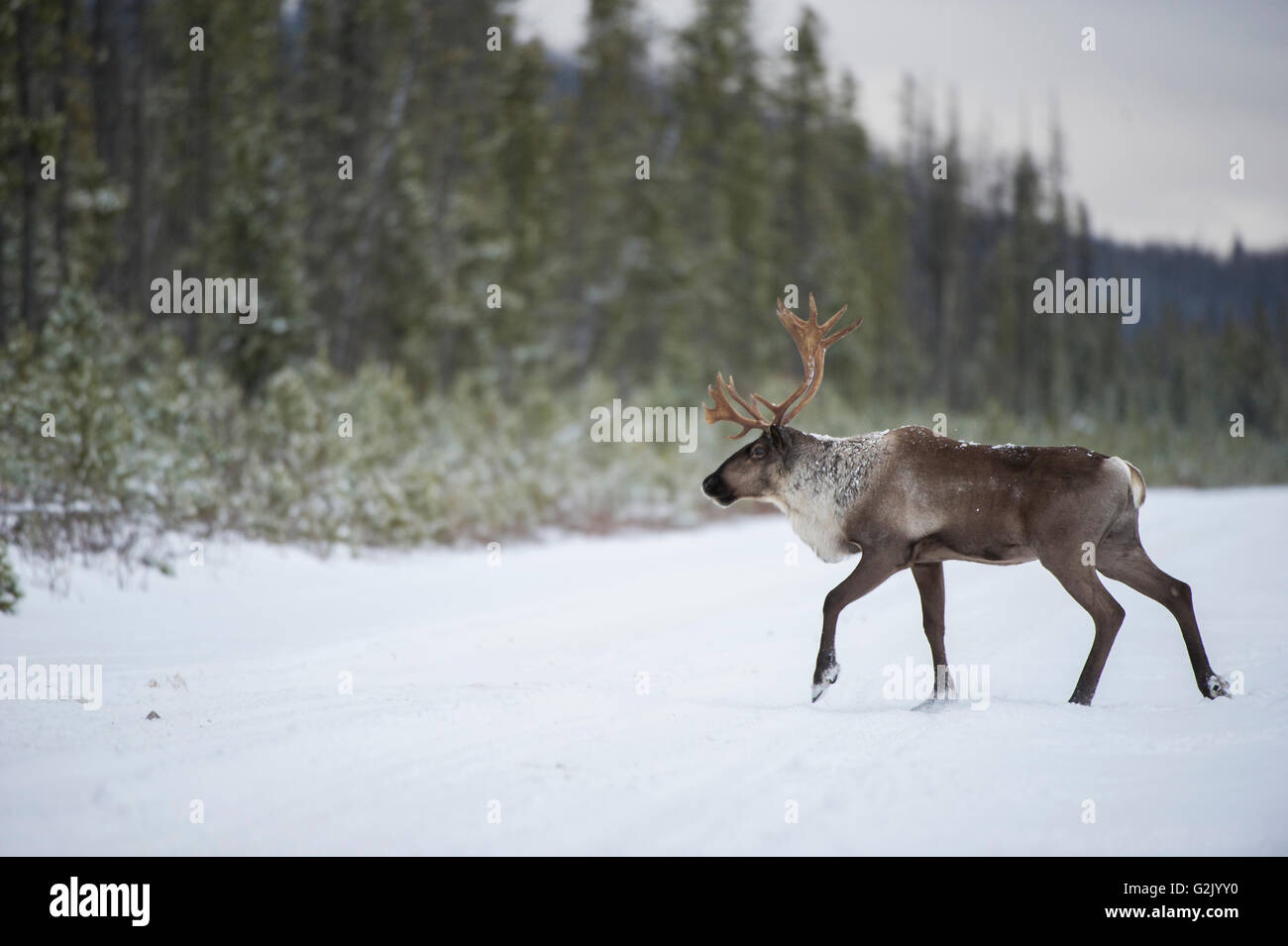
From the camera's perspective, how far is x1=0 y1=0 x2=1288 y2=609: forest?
44.3 ft

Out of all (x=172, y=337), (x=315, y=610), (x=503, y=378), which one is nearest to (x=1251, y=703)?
(x=315, y=610)

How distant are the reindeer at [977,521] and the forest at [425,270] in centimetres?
657

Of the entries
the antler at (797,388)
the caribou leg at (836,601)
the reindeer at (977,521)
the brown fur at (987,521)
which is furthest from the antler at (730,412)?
the caribou leg at (836,601)

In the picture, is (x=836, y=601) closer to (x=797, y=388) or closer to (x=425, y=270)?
(x=797, y=388)

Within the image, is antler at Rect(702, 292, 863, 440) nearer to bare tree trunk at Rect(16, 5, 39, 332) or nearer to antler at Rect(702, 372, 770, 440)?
antler at Rect(702, 372, 770, 440)

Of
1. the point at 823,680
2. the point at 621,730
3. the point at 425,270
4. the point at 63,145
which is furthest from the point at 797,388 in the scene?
the point at 425,270

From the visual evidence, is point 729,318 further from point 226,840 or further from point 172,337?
point 226,840

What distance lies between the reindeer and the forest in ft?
21.5

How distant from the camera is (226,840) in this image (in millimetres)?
3883

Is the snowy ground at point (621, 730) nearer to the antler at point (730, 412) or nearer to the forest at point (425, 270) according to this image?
the antler at point (730, 412)

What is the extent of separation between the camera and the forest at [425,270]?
13508mm

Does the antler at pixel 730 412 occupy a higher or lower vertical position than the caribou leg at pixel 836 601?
higher

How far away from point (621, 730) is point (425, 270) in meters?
24.0

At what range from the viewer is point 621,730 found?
5566 mm
